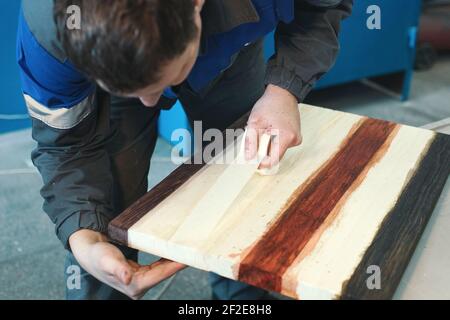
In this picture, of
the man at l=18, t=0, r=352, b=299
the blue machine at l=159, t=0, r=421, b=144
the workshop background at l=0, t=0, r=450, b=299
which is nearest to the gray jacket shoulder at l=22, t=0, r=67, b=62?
the man at l=18, t=0, r=352, b=299

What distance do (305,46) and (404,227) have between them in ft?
1.15

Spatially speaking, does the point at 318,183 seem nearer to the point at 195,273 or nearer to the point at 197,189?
the point at 197,189

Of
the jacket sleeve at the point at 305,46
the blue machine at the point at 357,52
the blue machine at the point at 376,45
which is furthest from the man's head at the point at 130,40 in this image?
the blue machine at the point at 376,45

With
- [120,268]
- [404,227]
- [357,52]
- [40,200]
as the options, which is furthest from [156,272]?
[357,52]

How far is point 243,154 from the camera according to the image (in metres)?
0.83

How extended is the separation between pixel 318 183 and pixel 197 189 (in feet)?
0.54

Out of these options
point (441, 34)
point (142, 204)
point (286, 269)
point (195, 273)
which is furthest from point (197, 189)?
point (441, 34)

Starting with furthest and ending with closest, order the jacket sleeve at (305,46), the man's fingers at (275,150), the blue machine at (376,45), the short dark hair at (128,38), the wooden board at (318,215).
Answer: the blue machine at (376,45)
the jacket sleeve at (305,46)
the man's fingers at (275,150)
the wooden board at (318,215)
the short dark hair at (128,38)

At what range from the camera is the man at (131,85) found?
0.54 meters

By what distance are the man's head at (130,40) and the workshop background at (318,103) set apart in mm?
868

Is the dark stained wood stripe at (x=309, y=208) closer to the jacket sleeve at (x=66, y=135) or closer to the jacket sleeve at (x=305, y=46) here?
the jacket sleeve at (x=305, y=46)

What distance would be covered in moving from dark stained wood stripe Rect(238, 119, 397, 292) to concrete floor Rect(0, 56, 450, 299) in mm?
646

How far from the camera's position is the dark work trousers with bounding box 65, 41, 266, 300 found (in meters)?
0.96
